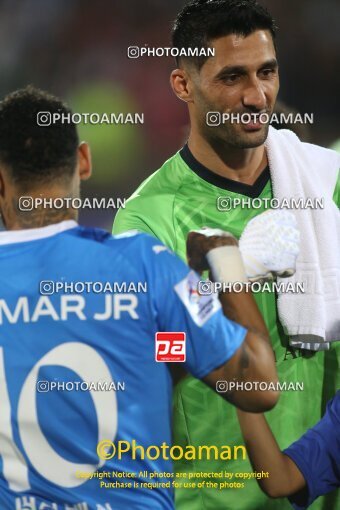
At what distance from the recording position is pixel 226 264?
1.56 m

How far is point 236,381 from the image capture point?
1560mm

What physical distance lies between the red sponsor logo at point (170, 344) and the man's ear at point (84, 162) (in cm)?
40

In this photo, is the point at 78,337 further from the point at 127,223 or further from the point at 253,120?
the point at 253,120

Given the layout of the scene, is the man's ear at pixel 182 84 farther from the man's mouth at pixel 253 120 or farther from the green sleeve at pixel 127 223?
the green sleeve at pixel 127 223

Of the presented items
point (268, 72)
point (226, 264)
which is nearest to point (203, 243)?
point (226, 264)

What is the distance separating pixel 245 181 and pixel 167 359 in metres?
0.46

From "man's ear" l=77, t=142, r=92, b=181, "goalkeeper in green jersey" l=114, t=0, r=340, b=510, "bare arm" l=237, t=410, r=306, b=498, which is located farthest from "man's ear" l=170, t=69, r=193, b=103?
"bare arm" l=237, t=410, r=306, b=498

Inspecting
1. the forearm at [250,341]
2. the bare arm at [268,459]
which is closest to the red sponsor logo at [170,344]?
the forearm at [250,341]

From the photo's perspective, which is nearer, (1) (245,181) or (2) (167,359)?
(2) (167,359)

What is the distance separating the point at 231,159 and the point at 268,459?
2.33 feet

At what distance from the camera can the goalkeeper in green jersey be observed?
158cm

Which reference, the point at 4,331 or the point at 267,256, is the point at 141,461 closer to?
the point at 4,331

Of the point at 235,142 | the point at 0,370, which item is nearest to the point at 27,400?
the point at 0,370

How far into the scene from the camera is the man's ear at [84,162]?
157cm
